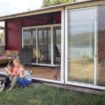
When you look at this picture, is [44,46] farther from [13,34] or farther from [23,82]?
[23,82]

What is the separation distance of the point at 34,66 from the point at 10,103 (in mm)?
5662

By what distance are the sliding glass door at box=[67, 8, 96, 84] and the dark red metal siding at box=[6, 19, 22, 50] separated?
598 centimetres

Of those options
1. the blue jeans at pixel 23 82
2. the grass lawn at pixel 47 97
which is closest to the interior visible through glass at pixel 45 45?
the blue jeans at pixel 23 82

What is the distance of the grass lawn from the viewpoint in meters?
5.91

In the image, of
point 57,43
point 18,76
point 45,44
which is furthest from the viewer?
point 45,44

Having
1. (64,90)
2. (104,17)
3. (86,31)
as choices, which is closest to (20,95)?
(64,90)

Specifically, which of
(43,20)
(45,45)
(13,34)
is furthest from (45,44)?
(13,34)

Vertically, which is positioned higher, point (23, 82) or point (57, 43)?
point (57, 43)

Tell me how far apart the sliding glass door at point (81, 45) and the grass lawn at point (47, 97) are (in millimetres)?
597

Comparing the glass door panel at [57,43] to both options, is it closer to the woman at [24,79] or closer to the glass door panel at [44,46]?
the glass door panel at [44,46]

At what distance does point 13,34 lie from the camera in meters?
13.2

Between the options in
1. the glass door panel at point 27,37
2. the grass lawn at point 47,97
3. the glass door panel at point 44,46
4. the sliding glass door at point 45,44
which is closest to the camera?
the grass lawn at point 47,97

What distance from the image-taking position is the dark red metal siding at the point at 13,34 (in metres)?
12.8

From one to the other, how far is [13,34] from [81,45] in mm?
6917
